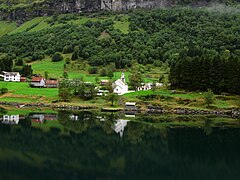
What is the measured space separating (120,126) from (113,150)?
758 inches

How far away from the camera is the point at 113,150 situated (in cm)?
5397

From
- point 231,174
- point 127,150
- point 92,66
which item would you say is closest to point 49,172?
point 127,150

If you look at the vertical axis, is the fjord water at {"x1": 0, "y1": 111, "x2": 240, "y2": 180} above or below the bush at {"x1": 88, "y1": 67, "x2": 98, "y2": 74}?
below

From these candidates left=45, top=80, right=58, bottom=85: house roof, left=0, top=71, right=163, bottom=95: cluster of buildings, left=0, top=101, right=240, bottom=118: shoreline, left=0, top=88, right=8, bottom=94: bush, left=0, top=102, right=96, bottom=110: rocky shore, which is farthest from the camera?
left=45, top=80, right=58, bottom=85: house roof

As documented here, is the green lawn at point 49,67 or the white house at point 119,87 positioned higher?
the green lawn at point 49,67

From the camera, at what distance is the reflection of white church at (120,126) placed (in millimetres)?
68438

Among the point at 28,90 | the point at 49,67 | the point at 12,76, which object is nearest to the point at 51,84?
the point at 28,90

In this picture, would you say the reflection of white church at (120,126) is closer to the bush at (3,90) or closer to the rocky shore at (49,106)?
the rocky shore at (49,106)

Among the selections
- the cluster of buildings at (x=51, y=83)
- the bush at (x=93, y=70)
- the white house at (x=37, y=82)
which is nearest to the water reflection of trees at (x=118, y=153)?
the cluster of buildings at (x=51, y=83)

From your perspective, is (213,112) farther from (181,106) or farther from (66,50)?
(66,50)

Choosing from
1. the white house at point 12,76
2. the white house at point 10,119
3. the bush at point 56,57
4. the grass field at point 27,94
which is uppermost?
the bush at point 56,57

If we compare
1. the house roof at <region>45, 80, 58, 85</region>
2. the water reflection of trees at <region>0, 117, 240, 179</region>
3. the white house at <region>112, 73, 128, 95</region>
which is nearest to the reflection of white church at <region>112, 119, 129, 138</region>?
the water reflection of trees at <region>0, 117, 240, 179</region>

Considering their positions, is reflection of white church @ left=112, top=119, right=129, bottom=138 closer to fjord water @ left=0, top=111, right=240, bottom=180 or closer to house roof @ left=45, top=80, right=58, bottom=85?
fjord water @ left=0, top=111, right=240, bottom=180

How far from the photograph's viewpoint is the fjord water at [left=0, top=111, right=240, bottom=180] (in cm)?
4303
